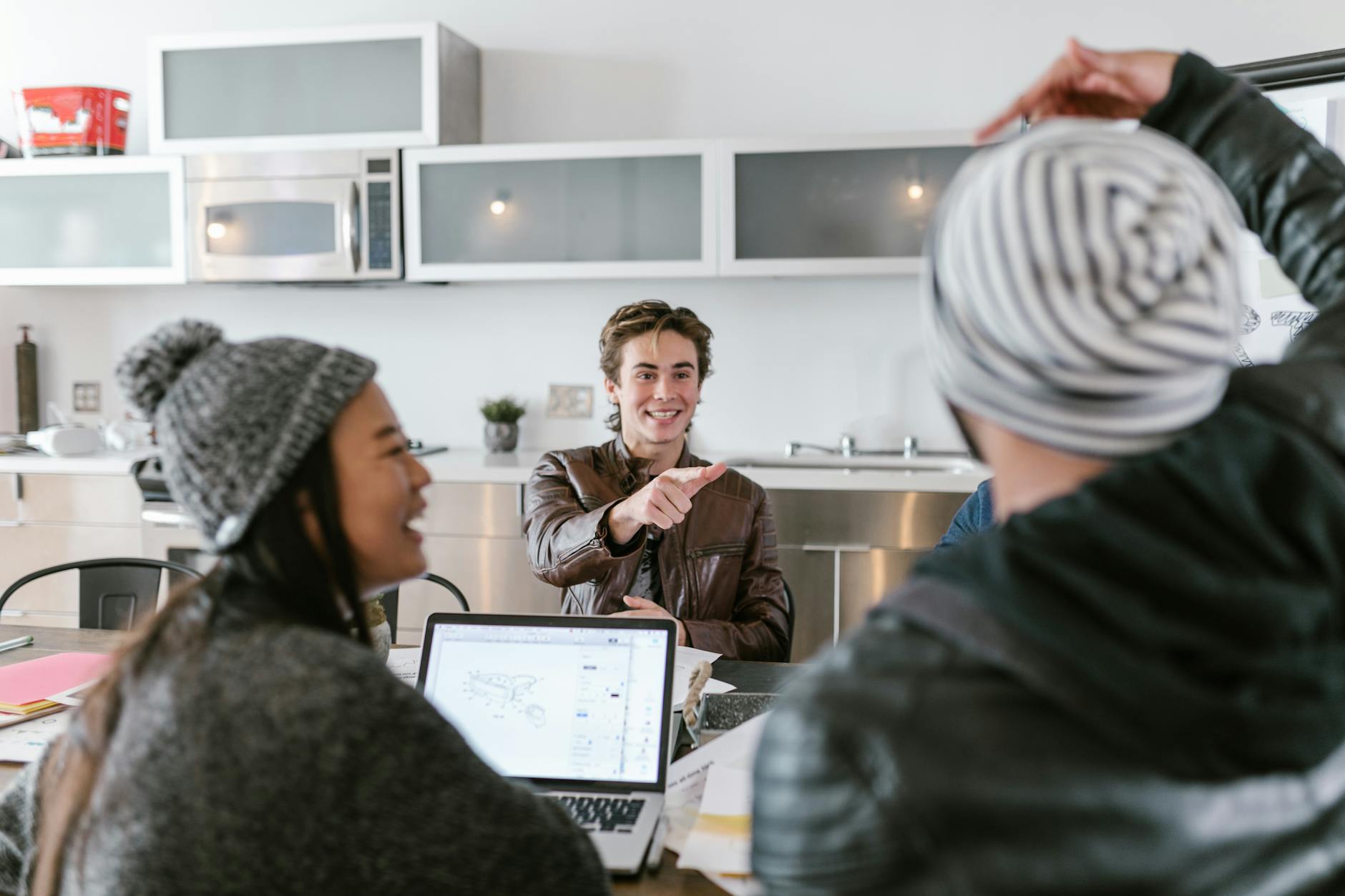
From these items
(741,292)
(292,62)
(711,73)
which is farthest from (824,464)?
(292,62)

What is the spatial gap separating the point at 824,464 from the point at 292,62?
2182 mm

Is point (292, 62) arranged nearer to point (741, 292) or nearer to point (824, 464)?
point (741, 292)

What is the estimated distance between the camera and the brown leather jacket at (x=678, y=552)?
1833 millimetres

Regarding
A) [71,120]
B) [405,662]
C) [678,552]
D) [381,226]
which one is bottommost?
[405,662]

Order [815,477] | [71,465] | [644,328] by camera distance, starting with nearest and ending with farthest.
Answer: [644,328], [815,477], [71,465]

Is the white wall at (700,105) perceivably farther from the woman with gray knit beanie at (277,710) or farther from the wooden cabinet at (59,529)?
the woman with gray knit beanie at (277,710)

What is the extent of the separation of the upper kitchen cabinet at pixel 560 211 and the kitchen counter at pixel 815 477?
62cm

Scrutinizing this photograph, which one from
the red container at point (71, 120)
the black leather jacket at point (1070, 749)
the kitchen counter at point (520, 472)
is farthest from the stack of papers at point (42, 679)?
the red container at point (71, 120)

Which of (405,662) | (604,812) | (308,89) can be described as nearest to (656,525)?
(405,662)

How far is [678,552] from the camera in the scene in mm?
1973

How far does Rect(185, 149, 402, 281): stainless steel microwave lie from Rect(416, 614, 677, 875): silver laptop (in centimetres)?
237

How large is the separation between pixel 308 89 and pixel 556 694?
282 centimetres

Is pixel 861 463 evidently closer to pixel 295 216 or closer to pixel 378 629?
pixel 295 216

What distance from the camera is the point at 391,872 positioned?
28.2 inches
